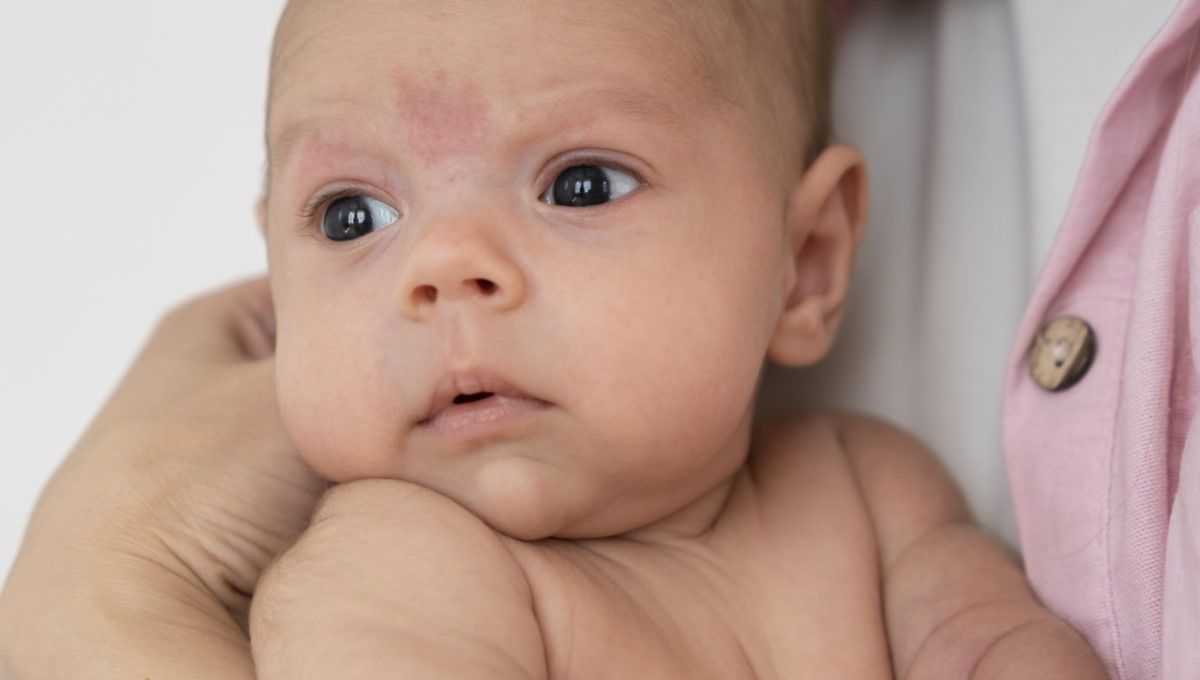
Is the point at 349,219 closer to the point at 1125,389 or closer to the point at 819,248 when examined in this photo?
the point at 819,248

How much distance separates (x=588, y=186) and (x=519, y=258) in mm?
129

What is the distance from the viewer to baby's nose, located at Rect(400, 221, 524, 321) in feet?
3.91

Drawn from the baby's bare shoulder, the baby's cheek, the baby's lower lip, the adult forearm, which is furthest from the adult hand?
the baby's bare shoulder

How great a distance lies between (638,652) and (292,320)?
0.49 meters

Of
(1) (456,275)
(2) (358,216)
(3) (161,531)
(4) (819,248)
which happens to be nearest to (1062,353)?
(4) (819,248)

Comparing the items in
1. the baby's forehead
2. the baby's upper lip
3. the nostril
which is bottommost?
the baby's upper lip

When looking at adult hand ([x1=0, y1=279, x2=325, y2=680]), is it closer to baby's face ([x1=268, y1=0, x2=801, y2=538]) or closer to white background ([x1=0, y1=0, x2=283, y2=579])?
baby's face ([x1=268, y1=0, x2=801, y2=538])

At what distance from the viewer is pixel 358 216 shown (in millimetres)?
1348

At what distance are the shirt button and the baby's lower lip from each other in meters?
0.54

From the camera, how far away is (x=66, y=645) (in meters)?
1.23

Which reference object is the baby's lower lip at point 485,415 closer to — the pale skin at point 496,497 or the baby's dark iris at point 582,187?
the pale skin at point 496,497

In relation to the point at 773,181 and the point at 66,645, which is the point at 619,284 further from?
the point at 66,645

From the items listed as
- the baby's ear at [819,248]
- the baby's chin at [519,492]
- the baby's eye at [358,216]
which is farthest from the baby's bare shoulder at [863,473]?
the baby's eye at [358,216]

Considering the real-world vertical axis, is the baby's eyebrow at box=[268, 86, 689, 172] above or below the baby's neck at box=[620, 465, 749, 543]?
above
